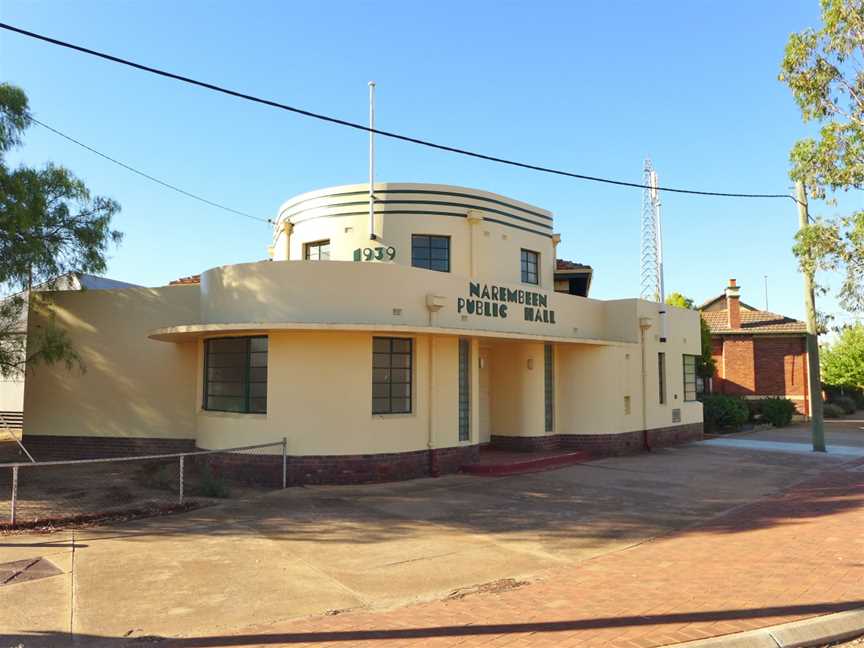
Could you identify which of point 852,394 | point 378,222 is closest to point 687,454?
point 378,222

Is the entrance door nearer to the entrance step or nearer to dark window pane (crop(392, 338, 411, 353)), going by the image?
the entrance step

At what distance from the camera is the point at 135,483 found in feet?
38.8

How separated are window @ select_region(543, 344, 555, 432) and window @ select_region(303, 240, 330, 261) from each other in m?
6.15

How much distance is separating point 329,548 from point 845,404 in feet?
116

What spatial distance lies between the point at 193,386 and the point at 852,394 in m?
37.8

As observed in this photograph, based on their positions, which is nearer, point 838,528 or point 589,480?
point 838,528

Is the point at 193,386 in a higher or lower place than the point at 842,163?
lower

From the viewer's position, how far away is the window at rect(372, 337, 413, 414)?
12.5 metres

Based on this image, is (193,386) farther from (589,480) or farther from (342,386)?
(589,480)

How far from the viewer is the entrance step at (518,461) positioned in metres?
13.5

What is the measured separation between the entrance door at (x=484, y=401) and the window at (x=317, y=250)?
473 centimetres

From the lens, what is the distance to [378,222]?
635 inches

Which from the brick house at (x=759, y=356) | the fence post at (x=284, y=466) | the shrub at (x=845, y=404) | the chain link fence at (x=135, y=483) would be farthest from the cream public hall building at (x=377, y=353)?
the shrub at (x=845, y=404)

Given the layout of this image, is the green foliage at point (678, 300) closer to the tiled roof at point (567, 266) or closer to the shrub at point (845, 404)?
the shrub at point (845, 404)
